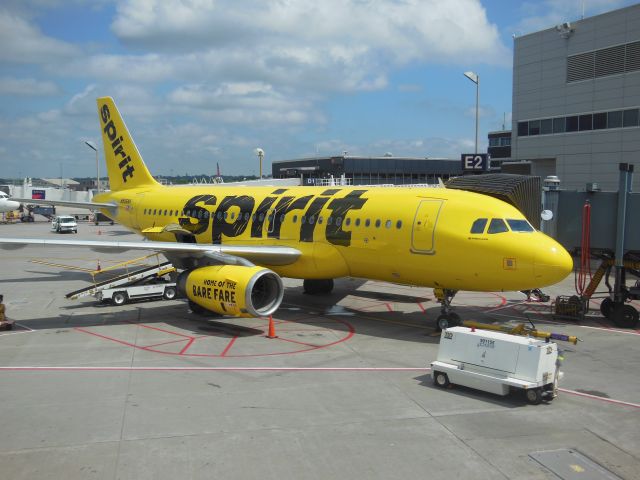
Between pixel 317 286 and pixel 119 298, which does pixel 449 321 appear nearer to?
pixel 317 286

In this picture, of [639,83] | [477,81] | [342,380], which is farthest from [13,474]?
[639,83]

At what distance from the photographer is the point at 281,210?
20.6 meters

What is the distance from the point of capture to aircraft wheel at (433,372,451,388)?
12031 millimetres

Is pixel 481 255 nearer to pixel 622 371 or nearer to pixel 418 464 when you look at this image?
pixel 622 371

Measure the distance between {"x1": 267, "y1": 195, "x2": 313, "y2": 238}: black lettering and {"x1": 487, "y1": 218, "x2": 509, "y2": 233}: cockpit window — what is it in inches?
270

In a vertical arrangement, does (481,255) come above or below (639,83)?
below

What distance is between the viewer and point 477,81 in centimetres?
3562

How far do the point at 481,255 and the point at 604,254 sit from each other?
665 cm

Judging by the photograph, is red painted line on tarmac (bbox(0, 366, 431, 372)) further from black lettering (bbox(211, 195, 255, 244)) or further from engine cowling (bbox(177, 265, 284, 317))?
black lettering (bbox(211, 195, 255, 244))

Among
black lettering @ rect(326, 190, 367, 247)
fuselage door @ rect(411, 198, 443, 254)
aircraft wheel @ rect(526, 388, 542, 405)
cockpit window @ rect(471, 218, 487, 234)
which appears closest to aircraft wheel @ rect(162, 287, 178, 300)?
black lettering @ rect(326, 190, 367, 247)

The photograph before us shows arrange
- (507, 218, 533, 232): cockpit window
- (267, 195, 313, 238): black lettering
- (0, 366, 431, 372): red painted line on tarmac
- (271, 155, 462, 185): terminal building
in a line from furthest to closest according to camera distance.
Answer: (271, 155, 462, 185): terminal building < (267, 195, 313, 238): black lettering < (507, 218, 533, 232): cockpit window < (0, 366, 431, 372): red painted line on tarmac

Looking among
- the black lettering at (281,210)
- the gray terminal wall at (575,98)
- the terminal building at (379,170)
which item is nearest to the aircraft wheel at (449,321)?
the black lettering at (281,210)

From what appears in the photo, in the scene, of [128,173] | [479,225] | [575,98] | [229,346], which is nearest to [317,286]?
[229,346]

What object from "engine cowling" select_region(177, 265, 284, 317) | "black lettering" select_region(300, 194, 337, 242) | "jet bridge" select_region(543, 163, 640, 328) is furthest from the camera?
"black lettering" select_region(300, 194, 337, 242)
